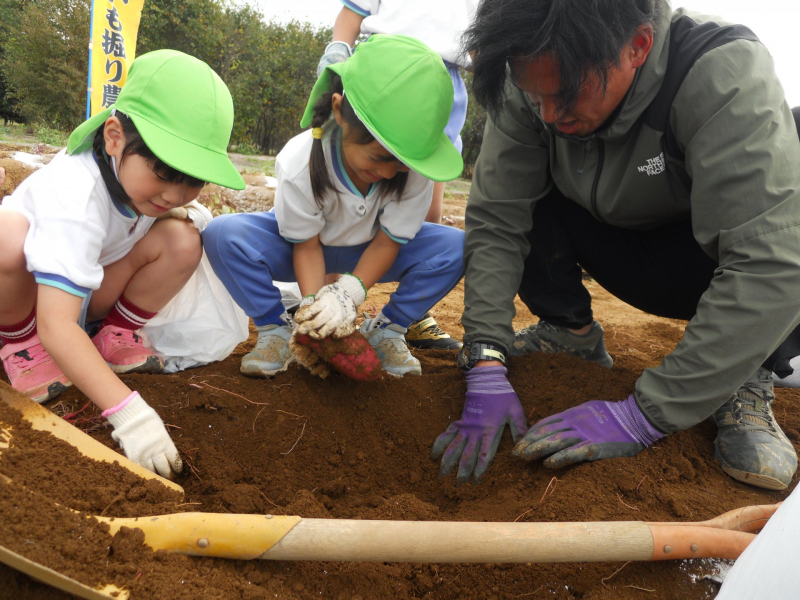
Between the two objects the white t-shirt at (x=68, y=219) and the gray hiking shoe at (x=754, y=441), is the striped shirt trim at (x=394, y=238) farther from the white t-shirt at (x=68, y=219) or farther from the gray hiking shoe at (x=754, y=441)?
the gray hiking shoe at (x=754, y=441)

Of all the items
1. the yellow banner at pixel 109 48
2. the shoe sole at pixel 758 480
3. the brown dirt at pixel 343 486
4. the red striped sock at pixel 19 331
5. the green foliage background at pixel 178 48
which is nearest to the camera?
the brown dirt at pixel 343 486

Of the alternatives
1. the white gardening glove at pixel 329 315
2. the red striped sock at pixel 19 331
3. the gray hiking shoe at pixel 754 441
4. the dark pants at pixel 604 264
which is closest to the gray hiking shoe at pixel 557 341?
the dark pants at pixel 604 264

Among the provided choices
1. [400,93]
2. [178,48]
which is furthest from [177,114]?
[178,48]

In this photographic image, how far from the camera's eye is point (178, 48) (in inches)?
469

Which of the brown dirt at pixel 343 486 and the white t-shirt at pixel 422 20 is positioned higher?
the white t-shirt at pixel 422 20

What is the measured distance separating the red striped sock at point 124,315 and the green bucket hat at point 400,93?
43.7 inches

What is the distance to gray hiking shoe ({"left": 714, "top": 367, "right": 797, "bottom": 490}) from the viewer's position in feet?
5.07

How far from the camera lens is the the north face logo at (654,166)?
63.8 inches

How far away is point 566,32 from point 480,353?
0.99m

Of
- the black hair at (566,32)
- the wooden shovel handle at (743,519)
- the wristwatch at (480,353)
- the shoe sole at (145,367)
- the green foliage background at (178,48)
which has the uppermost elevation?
the black hair at (566,32)

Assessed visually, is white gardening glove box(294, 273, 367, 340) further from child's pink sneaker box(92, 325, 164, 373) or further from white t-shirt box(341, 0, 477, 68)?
white t-shirt box(341, 0, 477, 68)

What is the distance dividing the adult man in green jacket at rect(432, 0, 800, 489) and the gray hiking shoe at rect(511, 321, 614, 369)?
1.17 ft

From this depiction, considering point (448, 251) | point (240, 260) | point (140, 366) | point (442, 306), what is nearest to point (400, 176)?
point (448, 251)

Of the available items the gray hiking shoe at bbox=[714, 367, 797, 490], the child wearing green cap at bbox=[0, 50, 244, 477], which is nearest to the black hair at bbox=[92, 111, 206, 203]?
the child wearing green cap at bbox=[0, 50, 244, 477]
